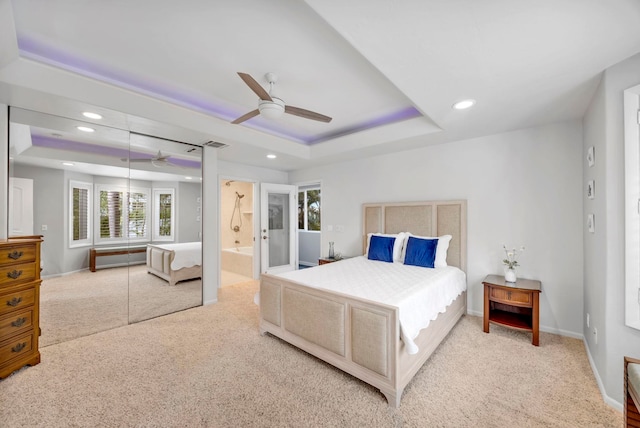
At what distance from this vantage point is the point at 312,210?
6.66 m

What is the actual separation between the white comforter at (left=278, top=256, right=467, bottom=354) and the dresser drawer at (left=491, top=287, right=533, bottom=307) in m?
0.39

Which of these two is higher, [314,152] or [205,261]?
[314,152]

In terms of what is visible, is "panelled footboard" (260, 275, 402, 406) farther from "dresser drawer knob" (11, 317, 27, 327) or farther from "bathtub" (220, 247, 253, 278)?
"bathtub" (220, 247, 253, 278)

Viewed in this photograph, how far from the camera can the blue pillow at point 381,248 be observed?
148 inches

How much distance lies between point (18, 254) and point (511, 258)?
5122 mm

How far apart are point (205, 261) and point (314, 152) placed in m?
2.55

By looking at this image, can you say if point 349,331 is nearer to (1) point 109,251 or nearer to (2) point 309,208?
(1) point 109,251

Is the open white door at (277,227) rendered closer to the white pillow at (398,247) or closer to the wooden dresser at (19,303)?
the white pillow at (398,247)

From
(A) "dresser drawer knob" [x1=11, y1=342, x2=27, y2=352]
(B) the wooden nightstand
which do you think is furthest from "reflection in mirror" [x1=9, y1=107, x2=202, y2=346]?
(B) the wooden nightstand

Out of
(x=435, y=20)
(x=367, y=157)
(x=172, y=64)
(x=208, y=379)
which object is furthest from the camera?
(x=367, y=157)

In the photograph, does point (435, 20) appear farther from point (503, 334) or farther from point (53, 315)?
point (53, 315)

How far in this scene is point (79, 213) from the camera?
300 centimetres

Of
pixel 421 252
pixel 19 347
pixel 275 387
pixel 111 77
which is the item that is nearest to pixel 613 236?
pixel 421 252

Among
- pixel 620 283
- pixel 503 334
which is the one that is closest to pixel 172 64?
pixel 620 283
